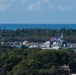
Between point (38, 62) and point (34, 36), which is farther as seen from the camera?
point (34, 36)

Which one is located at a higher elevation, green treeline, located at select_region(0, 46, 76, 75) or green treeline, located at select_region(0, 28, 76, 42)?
green treeline, located at select_region(0, 46, 76, 75)

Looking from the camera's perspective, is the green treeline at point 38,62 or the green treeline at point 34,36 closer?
the green treeline at point 38,62

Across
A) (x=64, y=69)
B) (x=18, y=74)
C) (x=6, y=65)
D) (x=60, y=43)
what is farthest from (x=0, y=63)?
(x=60, y=43)

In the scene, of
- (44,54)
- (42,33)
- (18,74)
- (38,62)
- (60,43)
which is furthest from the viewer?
(42,33)

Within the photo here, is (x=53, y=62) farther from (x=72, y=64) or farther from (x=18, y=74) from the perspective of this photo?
(x=18, y=74)

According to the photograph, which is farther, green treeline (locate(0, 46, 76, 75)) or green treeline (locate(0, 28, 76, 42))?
green treeline (locate(0, 28, 76, 42))

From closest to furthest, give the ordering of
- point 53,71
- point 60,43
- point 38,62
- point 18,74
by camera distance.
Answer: point 18,74
point 53,71
point 38,62
point 60,43

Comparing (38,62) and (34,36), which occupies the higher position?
(38,62)

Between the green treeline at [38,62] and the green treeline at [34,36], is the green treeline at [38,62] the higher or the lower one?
the higher one

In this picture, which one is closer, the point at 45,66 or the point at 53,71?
the point at 53,71
